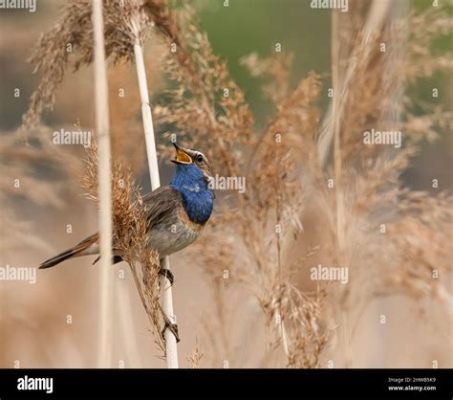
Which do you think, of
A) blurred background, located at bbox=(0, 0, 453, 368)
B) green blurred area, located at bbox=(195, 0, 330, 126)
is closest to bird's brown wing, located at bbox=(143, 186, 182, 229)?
blurred background, located at bbox=(0, 0, 453, 368)

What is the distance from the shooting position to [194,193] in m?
3.65

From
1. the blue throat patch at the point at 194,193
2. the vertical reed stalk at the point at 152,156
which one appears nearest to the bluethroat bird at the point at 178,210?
the blue throat patch at the point at 194,193

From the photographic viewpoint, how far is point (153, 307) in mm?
2816

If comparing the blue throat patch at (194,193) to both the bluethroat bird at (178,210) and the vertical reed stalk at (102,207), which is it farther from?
the vertical reed stalk at (102,207)

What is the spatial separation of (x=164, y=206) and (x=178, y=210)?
0.06 meters

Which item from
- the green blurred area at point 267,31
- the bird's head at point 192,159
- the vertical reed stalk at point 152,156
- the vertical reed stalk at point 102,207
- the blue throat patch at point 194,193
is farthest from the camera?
the green blurred area at point 267,31

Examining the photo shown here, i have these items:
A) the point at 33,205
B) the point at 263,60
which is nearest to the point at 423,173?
the point at 263,60

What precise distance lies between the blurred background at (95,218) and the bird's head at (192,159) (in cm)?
9

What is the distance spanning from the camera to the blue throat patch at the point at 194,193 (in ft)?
11.9

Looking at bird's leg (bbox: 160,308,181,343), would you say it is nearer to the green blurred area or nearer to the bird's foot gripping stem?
the bird's foot gripping stem

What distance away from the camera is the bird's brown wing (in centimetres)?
352

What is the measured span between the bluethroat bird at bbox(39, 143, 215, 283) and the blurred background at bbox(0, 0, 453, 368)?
0.09 meters

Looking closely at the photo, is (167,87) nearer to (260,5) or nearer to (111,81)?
(111,81)

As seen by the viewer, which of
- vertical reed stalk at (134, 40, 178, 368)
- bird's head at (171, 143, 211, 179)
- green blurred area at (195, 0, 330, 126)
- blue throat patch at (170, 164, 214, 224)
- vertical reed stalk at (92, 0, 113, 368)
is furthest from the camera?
green blurred area at (195, 0, 330, 126)
